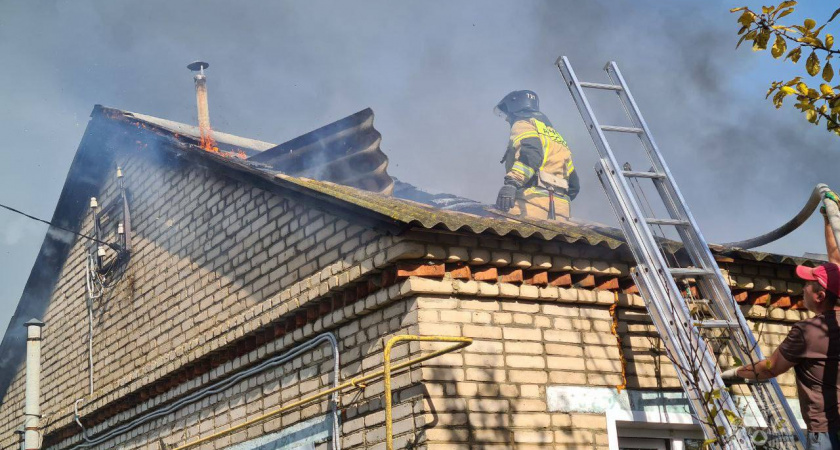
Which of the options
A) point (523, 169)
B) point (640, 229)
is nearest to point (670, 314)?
point (640, 229)

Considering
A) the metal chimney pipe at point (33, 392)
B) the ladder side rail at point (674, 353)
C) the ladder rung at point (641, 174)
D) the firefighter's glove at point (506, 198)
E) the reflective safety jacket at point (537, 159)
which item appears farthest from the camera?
the reflective safety jacket at point (537, 159)

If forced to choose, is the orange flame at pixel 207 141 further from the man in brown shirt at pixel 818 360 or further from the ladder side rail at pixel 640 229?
the man in brown shirt at pixel 818 360

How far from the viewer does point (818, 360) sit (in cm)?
512

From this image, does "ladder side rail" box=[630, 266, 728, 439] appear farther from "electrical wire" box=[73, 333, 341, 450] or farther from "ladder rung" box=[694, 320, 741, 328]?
"electrical wire" box=[73, 333, 341, 450]

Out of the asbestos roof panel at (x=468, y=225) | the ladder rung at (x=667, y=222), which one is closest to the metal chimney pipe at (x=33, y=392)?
the asbestos roof panel at (x=468, y=225)

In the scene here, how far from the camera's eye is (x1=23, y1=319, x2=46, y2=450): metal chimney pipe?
30.5ft

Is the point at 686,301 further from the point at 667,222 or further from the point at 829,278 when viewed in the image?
the point at 829,278

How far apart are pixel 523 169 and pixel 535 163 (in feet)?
0.78

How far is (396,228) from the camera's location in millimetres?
6402

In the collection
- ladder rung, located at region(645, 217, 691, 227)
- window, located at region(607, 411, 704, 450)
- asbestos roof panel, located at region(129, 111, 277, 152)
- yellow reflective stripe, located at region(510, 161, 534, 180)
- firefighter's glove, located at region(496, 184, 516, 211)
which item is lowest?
window, located at region(607, 411, 704, 450)

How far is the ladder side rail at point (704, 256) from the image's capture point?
6.11m

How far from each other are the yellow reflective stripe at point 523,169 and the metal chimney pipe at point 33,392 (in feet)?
17.4

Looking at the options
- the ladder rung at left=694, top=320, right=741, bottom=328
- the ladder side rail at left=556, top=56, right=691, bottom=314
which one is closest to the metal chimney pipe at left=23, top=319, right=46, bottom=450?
the ladder side rail at left=556, top=56, right=691, bottom=314

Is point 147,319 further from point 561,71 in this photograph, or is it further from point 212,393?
point 561,71
